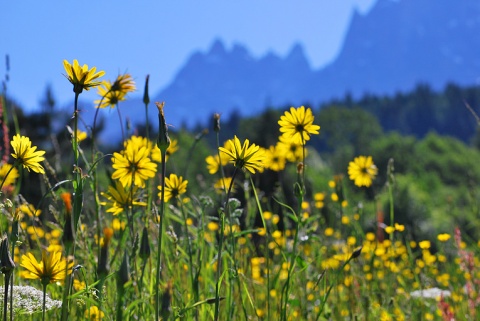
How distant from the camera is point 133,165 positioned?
189 cm

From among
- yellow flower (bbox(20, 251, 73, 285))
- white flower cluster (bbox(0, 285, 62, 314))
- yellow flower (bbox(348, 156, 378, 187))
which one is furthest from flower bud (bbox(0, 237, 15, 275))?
yellow flower (bbox(348, 156, 378, 187))

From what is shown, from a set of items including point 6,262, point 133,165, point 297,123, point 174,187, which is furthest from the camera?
point 174,187

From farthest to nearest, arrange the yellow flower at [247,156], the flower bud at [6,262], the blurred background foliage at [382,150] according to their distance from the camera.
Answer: the blurred background foliage at [382,150]
the yellow flower at [247,156]
the flower bud at [6,262]

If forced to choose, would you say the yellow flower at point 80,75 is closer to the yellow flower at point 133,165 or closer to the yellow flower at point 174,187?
the yellow flower at point 133,165

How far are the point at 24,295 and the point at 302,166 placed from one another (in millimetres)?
903

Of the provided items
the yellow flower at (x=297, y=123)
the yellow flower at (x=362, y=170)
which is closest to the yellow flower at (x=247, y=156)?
the yellow flower at (x=297, y=123)

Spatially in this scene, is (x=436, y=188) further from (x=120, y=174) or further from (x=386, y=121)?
(x=386, y=121)

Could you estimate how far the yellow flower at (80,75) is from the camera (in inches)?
65.9

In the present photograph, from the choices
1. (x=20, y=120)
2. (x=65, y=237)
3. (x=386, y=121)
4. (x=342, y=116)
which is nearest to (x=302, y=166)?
(x=65, y=237)

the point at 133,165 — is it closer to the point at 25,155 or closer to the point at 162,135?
the point at 25,155

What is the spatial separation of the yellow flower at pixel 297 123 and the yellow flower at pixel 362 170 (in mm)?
1194

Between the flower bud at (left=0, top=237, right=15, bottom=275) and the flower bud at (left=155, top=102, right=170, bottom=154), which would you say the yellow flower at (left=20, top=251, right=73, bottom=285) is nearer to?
the flower bud at (left=0, top=237, right=15, bottom=275)

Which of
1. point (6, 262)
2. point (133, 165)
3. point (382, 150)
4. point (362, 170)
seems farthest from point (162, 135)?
point (382, 150)

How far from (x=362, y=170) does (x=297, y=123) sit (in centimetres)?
129
